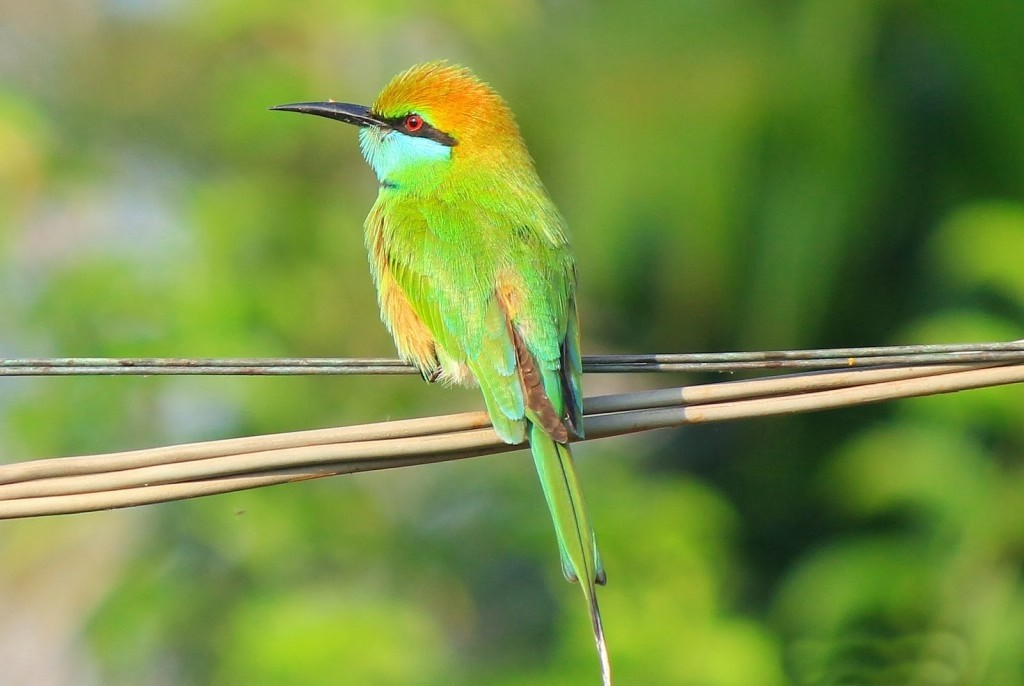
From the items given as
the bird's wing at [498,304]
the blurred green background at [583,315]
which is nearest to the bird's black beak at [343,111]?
the blurred green background at [583,315]

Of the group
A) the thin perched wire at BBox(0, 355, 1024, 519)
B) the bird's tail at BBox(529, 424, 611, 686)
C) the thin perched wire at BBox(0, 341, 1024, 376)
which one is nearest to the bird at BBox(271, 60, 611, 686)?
the bird's tail at BBox(529, 424, 611, 686)

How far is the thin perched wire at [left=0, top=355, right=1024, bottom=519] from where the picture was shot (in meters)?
1.89

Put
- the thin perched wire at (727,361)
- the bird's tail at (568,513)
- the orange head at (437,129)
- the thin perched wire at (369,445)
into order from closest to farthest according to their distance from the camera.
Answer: the thin perched wire at (369,445) → the thin perched wire at (727,361) → the bird's tail at (568,513) → the orange head at (437,129)

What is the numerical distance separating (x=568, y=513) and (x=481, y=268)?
73 centimetres

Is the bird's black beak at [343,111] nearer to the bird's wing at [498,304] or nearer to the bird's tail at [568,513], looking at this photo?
the bird's wing at [498,304]

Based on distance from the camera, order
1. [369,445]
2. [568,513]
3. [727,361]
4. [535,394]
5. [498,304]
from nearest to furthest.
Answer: [369,445]
[727,361]
[568,513]
[535,394]
[498,304]

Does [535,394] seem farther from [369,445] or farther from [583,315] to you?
[583,315]

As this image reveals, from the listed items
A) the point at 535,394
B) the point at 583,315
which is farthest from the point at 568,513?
the point at 583,315

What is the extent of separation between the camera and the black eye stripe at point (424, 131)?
3645 millimetres

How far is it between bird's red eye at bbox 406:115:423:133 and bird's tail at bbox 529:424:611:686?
134cm

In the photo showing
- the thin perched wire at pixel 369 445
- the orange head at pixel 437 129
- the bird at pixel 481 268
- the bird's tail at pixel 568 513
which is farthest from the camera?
the orange head at pixel 437 129

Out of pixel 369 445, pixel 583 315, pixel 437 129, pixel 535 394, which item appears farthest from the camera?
pixel 583 315

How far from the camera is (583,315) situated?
19.1ft

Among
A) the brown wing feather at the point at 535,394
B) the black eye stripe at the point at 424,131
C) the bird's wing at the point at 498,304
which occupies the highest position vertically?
the black eye stripe at the point at 424,131
